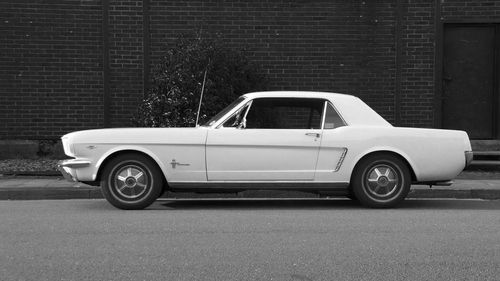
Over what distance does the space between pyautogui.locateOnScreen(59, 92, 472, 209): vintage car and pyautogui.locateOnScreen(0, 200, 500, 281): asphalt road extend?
0.33 metres

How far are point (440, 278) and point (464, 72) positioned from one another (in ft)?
28.8

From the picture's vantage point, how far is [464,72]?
492 inches

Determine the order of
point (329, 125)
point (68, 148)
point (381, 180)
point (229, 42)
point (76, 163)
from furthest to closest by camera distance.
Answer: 1. point (229, 42)
2. point (329, 125)
3. point (381, 180)
4. point (68, 148)
5. point (76, 163)

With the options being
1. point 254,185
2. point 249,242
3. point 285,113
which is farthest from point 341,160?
point 249,242

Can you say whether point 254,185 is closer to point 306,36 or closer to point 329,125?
point 329,125

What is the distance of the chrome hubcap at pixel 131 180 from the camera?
754 cm

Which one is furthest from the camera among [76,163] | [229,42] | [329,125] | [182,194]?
[229,42]

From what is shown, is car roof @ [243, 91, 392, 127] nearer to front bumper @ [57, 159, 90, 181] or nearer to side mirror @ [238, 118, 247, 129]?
side mirror @ [238, 118, 247, 129]

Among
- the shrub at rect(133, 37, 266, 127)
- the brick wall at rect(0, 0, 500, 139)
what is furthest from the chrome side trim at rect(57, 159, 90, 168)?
the brick wall at rect(0, 0, 500, 139)

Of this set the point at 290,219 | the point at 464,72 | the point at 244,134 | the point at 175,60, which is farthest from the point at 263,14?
the point at 290,219

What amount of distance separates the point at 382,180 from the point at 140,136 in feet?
9.89

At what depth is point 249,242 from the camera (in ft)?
18.9

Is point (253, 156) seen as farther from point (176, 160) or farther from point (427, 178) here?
point (427, 178)

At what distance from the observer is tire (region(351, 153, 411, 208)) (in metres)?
7.63
